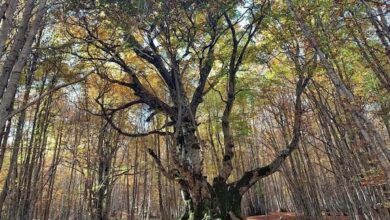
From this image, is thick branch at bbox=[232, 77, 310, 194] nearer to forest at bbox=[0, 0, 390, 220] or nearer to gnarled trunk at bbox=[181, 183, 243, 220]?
forest at bbox=[0, 0, 390, 220]

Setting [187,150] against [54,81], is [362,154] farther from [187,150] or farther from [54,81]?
[54,81]

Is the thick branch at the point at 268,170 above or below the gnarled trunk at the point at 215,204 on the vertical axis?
above

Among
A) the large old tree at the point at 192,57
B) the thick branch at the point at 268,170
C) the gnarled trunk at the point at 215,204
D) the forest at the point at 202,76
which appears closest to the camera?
the forest at the point at 202,76

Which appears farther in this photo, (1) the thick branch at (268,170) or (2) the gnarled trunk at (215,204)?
(1) the thick branch at (268,170)

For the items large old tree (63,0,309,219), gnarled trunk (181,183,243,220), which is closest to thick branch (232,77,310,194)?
large old tree (63,0,309,219)

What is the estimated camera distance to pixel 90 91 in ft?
31.3

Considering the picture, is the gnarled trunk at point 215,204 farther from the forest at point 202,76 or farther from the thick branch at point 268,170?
the thick branch at point 268,170

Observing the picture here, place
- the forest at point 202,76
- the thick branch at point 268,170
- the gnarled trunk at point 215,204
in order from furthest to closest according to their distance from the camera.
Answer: the thick branch at point 268,170
the gnarled trunk at point 215,204
the forest at point 202,76

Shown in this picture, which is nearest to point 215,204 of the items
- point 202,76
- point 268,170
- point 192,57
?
point 268,170

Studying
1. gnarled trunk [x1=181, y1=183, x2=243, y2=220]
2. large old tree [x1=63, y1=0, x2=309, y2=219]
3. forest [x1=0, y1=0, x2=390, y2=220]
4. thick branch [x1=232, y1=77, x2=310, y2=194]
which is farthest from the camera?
thick branch [x1=232, y1=77, x2=310, y2=194]

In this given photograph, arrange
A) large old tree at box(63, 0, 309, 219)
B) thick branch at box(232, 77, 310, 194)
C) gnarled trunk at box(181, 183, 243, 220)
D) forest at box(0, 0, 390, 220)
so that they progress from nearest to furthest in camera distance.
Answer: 1. forest at box(0, 0, 390, 220)
2. large old tree at box(63, 0, 309, 219)
3. gnarled trunk at box(181, 183, 243, 220)
4. thick branch at box(232, 77, 310, 194)

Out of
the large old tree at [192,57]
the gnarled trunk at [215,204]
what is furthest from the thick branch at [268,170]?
the gnarled trunk at [215,204]

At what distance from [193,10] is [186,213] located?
3606 millimetres

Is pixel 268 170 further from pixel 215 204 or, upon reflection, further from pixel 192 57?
pixel 192 57
